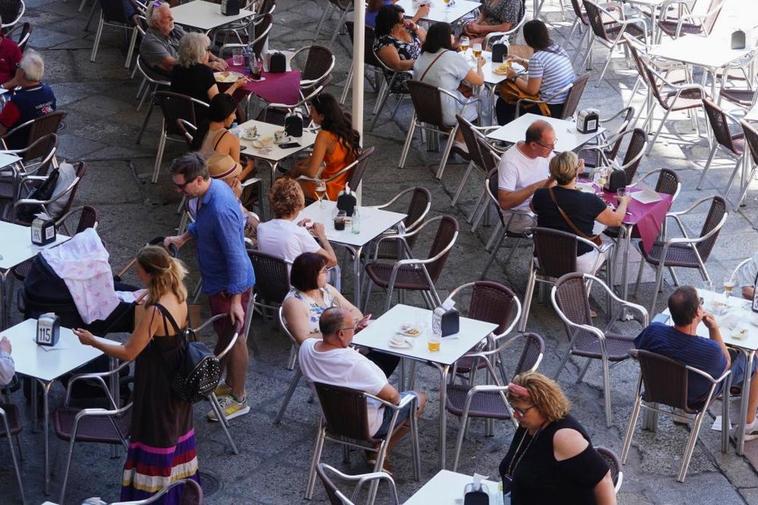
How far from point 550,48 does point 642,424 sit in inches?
148

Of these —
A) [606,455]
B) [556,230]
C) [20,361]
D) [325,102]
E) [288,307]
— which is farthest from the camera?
[325,102]

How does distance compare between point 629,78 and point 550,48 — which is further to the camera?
point 629,78

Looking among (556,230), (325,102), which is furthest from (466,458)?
(325,102)

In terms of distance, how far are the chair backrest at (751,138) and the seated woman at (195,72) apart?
3.81 meters

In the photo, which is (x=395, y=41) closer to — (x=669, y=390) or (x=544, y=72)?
(x=544, y=72)

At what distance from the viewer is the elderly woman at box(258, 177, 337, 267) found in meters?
7.25

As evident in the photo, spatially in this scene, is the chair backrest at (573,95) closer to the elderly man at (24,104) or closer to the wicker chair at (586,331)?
the wicker chair at (586,331)

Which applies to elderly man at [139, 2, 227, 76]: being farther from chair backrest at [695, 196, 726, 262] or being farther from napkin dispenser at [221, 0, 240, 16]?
chair backrest at [695, 196, 726, 262]

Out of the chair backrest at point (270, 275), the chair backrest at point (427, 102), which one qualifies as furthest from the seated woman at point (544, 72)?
the chair backrest at point (270, 275)

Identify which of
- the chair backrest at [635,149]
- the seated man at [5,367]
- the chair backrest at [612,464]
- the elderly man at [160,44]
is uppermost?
the chair backrest at [612,464]

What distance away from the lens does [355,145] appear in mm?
8477

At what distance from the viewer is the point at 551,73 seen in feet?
32.0

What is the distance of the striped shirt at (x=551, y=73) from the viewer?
976 centimetres

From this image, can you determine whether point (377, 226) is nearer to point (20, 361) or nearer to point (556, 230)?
point (556, 230)
